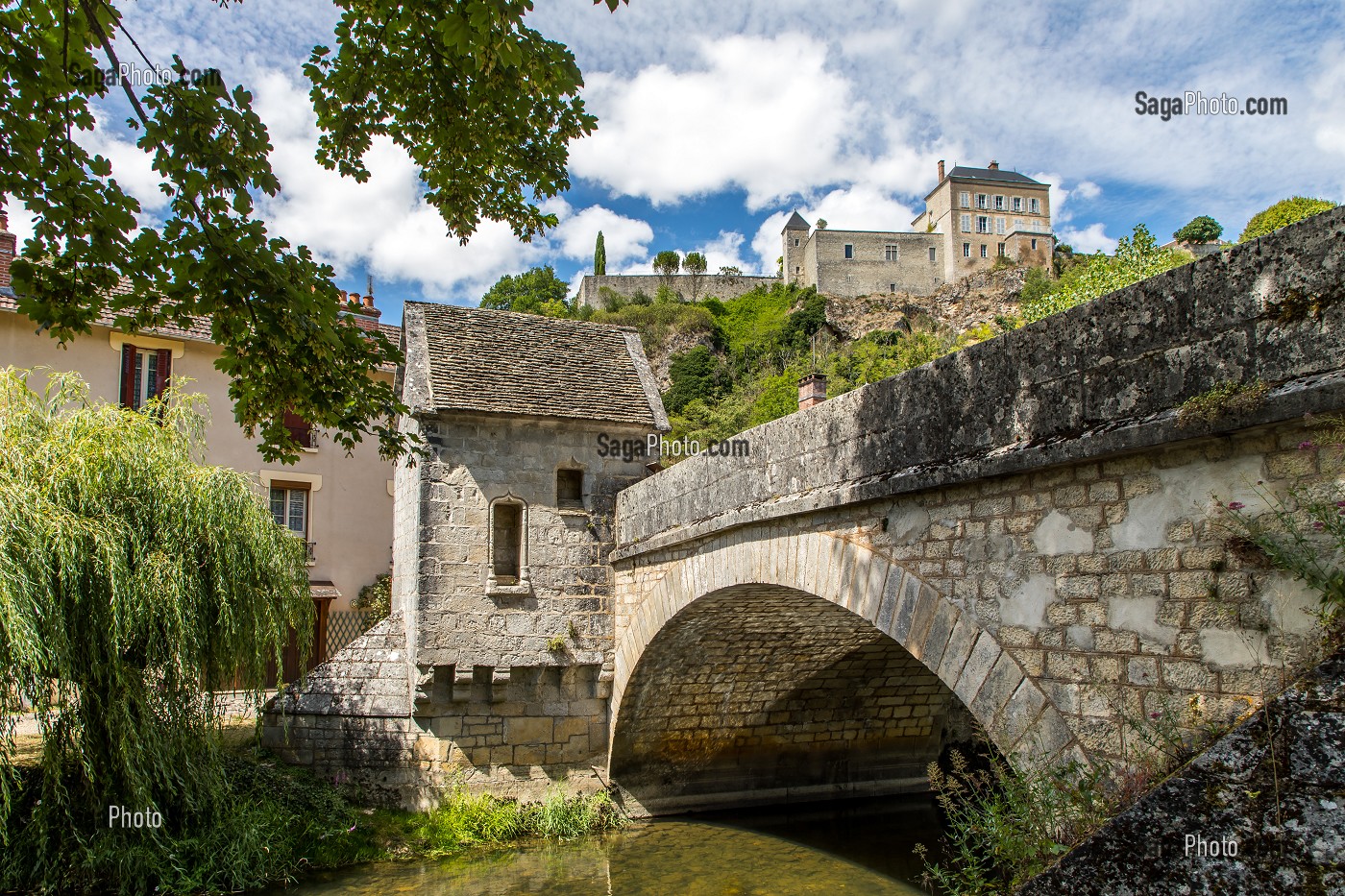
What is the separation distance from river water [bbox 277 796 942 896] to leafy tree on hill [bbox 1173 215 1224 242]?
36.9 m

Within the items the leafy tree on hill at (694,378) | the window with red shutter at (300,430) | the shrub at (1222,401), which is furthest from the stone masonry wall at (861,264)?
the shrub at (1222,401)

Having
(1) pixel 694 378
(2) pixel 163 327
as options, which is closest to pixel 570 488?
(2) pixel 163 327

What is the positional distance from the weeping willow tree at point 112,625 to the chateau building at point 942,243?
139 ft

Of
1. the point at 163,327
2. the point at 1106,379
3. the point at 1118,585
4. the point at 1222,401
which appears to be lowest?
the point at 1118,585

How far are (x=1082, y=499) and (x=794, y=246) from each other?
4994cm

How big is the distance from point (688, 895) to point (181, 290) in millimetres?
6760

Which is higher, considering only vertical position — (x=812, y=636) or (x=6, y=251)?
(x=6, y=251)

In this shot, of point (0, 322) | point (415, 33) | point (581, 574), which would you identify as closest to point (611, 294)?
point (0, 322)

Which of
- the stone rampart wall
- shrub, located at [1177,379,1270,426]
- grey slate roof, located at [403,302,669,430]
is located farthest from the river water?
the stone rampart wall

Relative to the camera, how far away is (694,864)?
9.29 meters

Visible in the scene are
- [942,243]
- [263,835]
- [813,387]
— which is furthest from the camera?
[942,243]

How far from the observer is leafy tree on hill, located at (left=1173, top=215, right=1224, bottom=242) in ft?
132

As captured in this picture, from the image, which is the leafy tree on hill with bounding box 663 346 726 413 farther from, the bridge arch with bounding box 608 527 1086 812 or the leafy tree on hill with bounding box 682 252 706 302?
the bridge arch with bounding box 608 527 1086 812

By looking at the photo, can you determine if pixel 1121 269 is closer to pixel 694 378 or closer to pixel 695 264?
pixel 694 378
